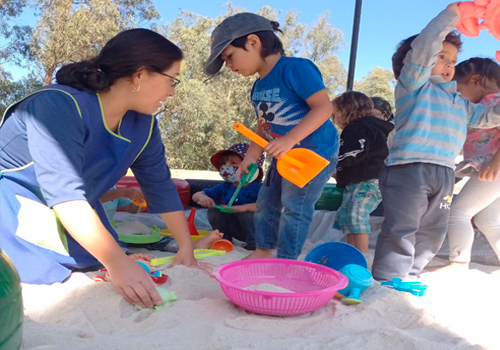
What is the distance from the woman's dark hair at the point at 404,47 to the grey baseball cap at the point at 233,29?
22.7 inches

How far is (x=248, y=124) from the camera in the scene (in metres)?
12.7

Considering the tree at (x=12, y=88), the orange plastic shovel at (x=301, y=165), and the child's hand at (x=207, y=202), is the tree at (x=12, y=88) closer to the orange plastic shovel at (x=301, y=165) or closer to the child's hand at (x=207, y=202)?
the child's hand at (x=207, y=202)

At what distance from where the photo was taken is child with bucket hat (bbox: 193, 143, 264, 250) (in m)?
2.71

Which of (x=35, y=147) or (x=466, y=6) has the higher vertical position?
(x=466, y=6)

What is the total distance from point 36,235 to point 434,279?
4.99ft

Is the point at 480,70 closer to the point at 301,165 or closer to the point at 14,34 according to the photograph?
the point at 301,165

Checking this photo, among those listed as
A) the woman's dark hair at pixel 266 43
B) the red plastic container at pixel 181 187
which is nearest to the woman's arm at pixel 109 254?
the woman's dark hair at pixel 266 43

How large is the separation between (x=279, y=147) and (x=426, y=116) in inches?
24.0

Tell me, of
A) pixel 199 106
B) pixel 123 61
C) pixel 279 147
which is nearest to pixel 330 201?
pixel 279 147

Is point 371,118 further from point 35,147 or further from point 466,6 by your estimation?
point 35,147

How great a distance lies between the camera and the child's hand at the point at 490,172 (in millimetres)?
2086

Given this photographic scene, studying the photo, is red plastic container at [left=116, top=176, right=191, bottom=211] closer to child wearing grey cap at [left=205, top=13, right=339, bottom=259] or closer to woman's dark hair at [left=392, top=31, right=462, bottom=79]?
child wearing grey cap at [left=205, top=13, right=339, bottom=259]

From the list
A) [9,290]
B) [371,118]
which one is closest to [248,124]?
[371,118]

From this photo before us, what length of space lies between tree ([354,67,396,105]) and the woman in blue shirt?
18.7m
